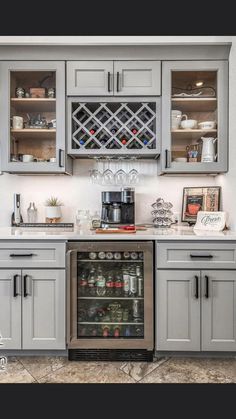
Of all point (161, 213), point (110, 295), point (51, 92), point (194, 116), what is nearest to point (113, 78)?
point (51, 92)

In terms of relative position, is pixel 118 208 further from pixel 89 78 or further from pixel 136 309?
pixel 89 78

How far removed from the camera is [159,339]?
203 cm

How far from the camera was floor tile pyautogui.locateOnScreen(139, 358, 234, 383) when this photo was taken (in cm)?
186

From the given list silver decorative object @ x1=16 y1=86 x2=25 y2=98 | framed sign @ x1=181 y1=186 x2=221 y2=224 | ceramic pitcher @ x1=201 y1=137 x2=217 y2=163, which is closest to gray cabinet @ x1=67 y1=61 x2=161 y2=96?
silver decorative object @ x1=16 y1=86 x2=25 y2=98

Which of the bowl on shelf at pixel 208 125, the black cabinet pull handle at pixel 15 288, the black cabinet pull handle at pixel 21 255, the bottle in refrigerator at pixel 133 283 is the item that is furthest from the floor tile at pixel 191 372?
the bowl on shelf at pixel 208 125

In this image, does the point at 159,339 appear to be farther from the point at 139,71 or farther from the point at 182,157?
the point at 139,71

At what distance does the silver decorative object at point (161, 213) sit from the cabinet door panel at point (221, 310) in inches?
28.0

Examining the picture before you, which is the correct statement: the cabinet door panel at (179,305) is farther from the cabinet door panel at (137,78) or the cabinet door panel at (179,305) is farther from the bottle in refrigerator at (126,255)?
the cabinet door panel at (137,78)

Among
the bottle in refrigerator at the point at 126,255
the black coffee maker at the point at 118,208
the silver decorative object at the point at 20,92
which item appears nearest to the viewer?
the bottle in refrigerator at the point at 126,255

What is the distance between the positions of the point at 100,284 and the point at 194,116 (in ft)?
5.62

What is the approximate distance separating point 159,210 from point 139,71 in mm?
1261

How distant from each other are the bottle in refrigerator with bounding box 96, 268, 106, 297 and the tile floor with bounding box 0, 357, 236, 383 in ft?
1.68

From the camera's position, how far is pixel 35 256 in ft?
6.66

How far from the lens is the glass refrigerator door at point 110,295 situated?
2.10 m
